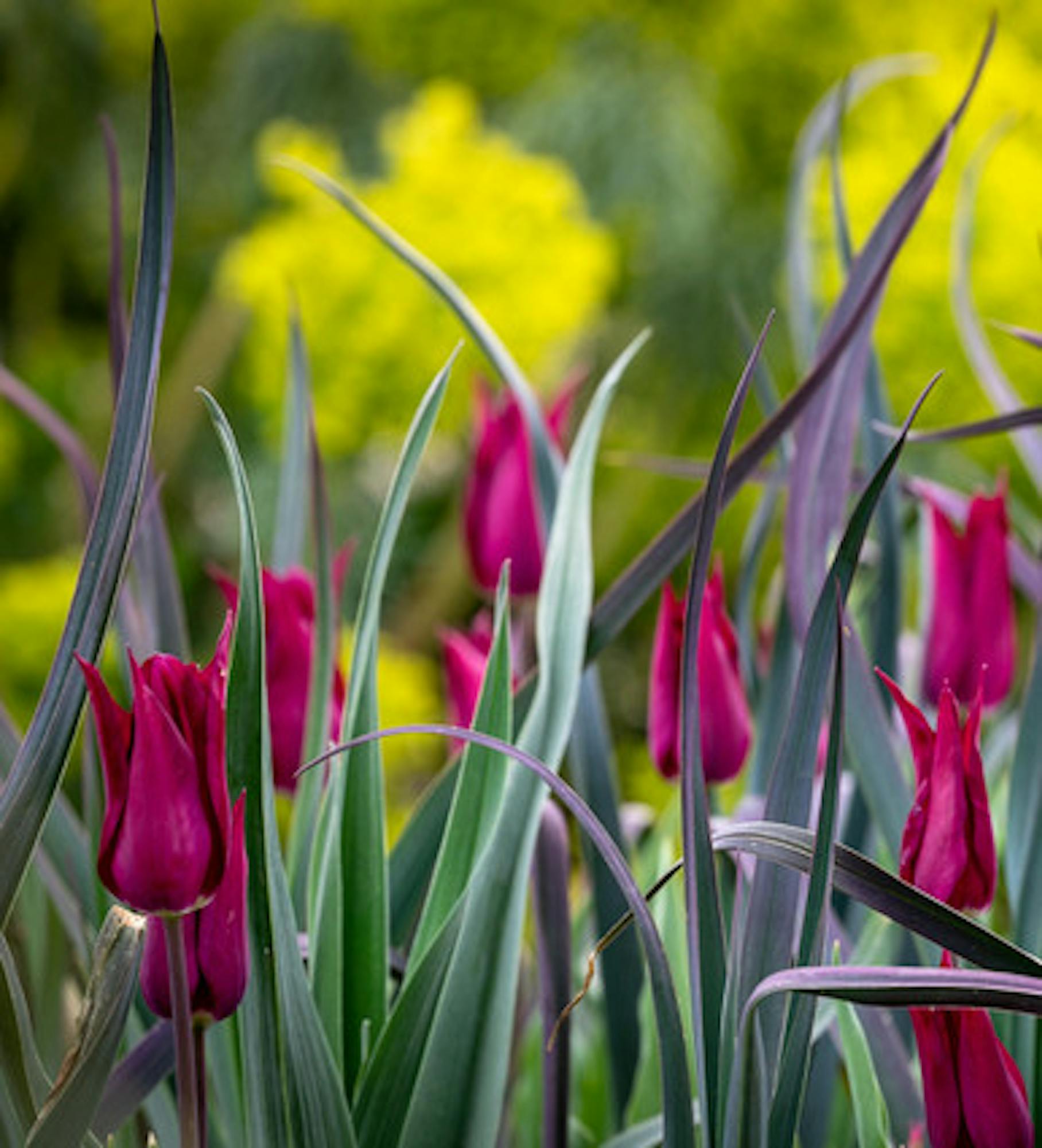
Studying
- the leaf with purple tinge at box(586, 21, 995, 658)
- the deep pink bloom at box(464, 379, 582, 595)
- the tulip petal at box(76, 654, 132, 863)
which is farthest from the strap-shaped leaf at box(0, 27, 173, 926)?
the deep pink bloom at box(464, 379, 582, 595)

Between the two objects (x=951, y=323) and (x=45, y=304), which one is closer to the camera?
(x=951, y=323)

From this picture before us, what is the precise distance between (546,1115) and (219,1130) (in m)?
0.07

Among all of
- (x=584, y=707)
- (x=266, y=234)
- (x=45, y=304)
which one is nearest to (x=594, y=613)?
(x=584, y=707)

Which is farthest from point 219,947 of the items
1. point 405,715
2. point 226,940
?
point 405,715

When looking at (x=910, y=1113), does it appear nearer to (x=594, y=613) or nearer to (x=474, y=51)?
(x=594, y=613)

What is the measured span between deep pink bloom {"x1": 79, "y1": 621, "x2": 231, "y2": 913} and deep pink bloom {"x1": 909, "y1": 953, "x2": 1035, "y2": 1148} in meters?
0.12

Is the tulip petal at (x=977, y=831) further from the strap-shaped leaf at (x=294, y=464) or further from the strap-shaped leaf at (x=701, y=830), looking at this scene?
the strap-shaped leaf at (x=294, y=464)

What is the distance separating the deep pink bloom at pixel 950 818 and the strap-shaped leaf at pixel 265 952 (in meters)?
0.11

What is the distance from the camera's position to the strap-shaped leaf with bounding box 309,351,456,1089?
0.36 metres

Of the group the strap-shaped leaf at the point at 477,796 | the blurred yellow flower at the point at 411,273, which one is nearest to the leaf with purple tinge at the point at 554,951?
the strap-shaped leaf at the point at 477,796

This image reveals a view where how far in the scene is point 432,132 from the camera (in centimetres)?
244

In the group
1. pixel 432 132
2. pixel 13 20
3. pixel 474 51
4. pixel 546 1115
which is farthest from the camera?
pixel 13 20

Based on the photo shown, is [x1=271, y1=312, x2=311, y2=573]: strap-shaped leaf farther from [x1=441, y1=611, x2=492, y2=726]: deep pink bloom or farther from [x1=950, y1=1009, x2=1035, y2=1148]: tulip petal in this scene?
[x1=950, y1=1009, x2=1035, y2=1148]: tulip petal

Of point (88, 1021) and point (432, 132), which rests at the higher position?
point (432, 132)
